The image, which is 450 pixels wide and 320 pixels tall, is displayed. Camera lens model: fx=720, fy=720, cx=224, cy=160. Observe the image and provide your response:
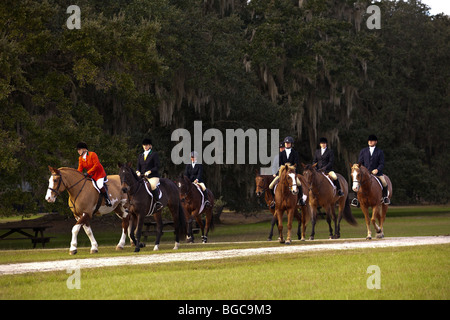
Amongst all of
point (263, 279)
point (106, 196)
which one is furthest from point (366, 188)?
point (263, 279)

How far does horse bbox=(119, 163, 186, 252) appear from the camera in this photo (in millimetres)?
18312

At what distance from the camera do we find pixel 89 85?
96.0 feet

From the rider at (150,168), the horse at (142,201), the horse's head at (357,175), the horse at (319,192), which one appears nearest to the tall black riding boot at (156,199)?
the rider at (150,168)

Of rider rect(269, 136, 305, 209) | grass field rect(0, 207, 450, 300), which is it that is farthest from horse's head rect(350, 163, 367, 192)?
grass field rect(0, 207, 450, 300)

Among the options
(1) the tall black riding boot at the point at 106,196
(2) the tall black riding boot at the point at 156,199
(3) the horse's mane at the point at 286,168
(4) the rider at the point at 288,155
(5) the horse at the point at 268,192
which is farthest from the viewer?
(5) the horse at the point at 268,192

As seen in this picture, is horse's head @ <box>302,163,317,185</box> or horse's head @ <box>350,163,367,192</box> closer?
horse's head @ <box>350,163,367,192</box>

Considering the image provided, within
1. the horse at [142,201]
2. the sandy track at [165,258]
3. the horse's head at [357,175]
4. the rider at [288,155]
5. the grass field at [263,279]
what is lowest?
the sandy track at [165,258]

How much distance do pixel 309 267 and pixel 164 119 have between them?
2043cm

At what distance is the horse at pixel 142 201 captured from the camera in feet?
60.1

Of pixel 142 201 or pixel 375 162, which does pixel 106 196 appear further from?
pixel 375 162

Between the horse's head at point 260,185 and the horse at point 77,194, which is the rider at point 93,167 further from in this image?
the horse's head at point 260,185

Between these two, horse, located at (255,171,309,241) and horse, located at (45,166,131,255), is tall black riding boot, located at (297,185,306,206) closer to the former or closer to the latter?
horse, located at (255,171,309,241)

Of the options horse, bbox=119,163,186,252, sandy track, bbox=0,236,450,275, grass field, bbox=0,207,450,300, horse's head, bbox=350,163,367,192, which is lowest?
sandy track, bbox=0,236,450,275
